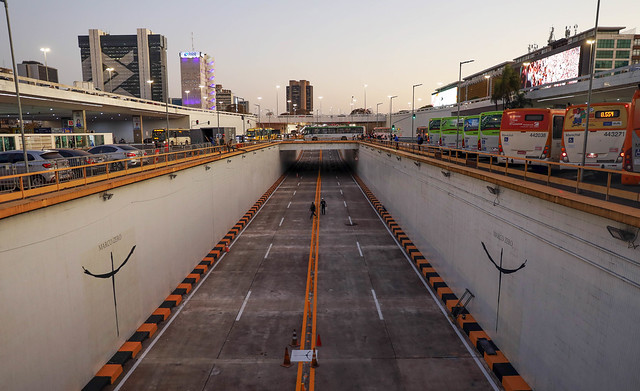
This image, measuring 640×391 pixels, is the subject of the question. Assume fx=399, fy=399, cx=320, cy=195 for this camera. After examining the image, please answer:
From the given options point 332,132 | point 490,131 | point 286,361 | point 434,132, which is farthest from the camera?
point 332,132

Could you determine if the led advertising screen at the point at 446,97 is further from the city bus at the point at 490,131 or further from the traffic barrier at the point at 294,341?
the traffic barrier at the point at 294,341

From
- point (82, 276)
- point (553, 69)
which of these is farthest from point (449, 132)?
point (553, 69)

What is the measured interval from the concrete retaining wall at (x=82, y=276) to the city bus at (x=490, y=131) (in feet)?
60.8

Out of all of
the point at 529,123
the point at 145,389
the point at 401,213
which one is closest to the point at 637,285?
the point at 145,389

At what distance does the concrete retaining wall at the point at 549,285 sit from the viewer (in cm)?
795

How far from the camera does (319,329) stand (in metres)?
14.9

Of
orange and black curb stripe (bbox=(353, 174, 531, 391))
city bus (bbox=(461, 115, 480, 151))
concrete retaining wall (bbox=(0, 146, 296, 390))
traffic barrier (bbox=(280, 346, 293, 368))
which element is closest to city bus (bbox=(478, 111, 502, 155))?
city bus (bbox=(461, 115, 480, 151))

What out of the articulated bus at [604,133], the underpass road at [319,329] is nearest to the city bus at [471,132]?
the underpass road at [319,329]

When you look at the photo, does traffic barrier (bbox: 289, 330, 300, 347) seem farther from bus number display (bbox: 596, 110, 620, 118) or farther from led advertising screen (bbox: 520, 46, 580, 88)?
led advertising screen (bbox: 520, 46, 580, 88)

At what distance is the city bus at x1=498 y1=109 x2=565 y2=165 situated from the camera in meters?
19.3

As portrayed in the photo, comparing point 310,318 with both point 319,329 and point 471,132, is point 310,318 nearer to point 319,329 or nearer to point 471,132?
point 319,329

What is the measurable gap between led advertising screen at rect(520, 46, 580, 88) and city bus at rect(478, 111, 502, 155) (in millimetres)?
47614

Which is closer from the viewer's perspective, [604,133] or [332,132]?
[604,133]

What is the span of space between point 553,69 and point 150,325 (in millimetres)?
83080
